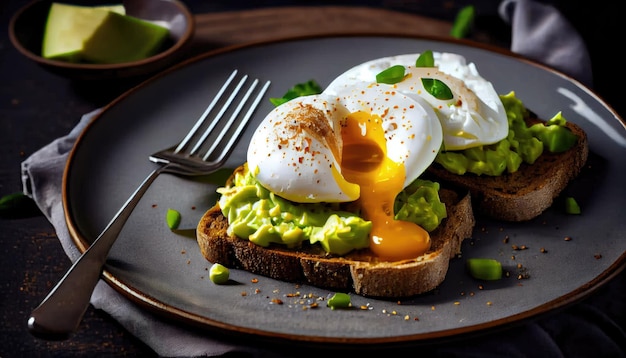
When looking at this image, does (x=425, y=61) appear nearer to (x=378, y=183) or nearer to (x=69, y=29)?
(x=378, y=183)

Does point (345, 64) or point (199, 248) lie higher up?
point (345, 64)

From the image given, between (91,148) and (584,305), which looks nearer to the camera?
(584,305)

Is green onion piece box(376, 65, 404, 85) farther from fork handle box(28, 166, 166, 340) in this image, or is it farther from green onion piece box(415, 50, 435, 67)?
fork handle box(28, 166, 166, 340)

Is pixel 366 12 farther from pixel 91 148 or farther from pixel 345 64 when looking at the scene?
pixel 91 148

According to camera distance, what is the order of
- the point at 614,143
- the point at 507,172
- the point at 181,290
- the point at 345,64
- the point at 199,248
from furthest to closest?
1. the point at 345,64
2. the point at 614,143
3. the point at 507,172
4. the point at 199,248
5. the point at 181,290

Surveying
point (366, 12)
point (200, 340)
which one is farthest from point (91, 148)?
point (366, 12)

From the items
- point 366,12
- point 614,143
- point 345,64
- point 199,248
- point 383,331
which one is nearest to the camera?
point 383,331

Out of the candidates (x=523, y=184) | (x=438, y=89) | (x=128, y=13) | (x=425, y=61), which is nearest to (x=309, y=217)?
(x=438, y=89)
